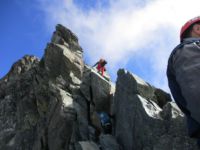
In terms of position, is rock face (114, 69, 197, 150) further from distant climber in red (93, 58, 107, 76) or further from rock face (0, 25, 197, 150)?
distant climber in red (93, 58, 107, 76)

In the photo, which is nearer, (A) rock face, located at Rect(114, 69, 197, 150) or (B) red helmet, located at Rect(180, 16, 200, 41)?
(B) red helmet, located at Rect(180, 16, 200, 41)

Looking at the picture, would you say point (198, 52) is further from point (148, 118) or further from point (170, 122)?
point (148, 118)

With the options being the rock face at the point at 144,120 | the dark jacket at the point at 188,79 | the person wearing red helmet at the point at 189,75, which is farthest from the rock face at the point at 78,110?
the dark jacket at the point at 188,79

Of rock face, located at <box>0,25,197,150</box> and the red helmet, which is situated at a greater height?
rock face, located at <box>0,25,197,150</box>

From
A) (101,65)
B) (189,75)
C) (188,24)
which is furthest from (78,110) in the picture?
(189,75)

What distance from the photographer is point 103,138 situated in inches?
1018

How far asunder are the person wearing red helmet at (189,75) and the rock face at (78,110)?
11449 millimetres

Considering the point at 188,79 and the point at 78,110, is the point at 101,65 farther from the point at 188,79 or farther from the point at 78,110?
the point at 188,79

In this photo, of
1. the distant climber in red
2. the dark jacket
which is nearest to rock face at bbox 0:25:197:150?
the distant climber in red

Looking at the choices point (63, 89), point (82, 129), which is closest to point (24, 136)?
point (63, 89)

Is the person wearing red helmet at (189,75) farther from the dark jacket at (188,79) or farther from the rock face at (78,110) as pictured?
the rock face at (78,110)

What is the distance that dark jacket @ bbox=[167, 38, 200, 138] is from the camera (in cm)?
593

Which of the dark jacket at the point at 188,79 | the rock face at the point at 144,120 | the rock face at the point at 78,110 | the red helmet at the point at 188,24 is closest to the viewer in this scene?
the dark jacket at the point at 188,79

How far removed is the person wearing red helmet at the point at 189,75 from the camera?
5.95 meters
